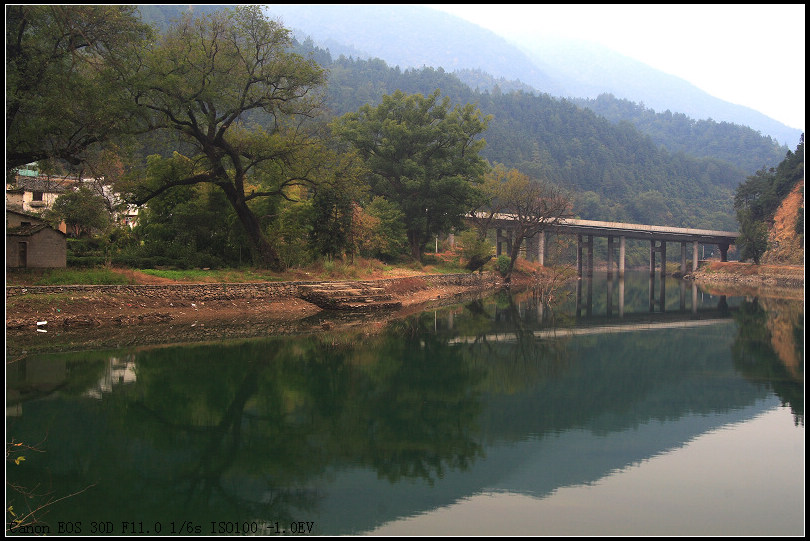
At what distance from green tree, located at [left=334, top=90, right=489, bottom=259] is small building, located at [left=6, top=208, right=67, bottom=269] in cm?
2712

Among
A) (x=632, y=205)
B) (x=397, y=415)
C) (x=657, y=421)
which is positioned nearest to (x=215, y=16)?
(x=397, y=415)

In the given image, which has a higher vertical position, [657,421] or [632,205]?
[632,205]

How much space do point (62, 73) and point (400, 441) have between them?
19841mm

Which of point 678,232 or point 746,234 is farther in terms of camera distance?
point 678,232

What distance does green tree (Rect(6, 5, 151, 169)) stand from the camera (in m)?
21.9

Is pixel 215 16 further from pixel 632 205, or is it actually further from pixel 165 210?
pixel 632 205

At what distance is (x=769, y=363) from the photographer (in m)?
20.2

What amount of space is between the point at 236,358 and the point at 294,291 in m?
13.5

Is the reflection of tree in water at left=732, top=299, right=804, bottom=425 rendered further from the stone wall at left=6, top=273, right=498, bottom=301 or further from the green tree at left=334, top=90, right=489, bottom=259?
the green tree at left=334, top=90, right=489, bottom=259

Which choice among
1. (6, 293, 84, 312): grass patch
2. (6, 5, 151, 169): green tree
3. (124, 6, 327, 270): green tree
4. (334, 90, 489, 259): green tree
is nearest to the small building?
(6, 293, 84, 312): grass patch

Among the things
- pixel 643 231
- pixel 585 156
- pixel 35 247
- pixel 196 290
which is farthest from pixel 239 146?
pixel 585 156

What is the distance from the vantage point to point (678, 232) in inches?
3469

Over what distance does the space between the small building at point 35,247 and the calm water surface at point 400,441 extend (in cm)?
930

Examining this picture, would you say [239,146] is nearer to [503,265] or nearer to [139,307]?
[139,307]
